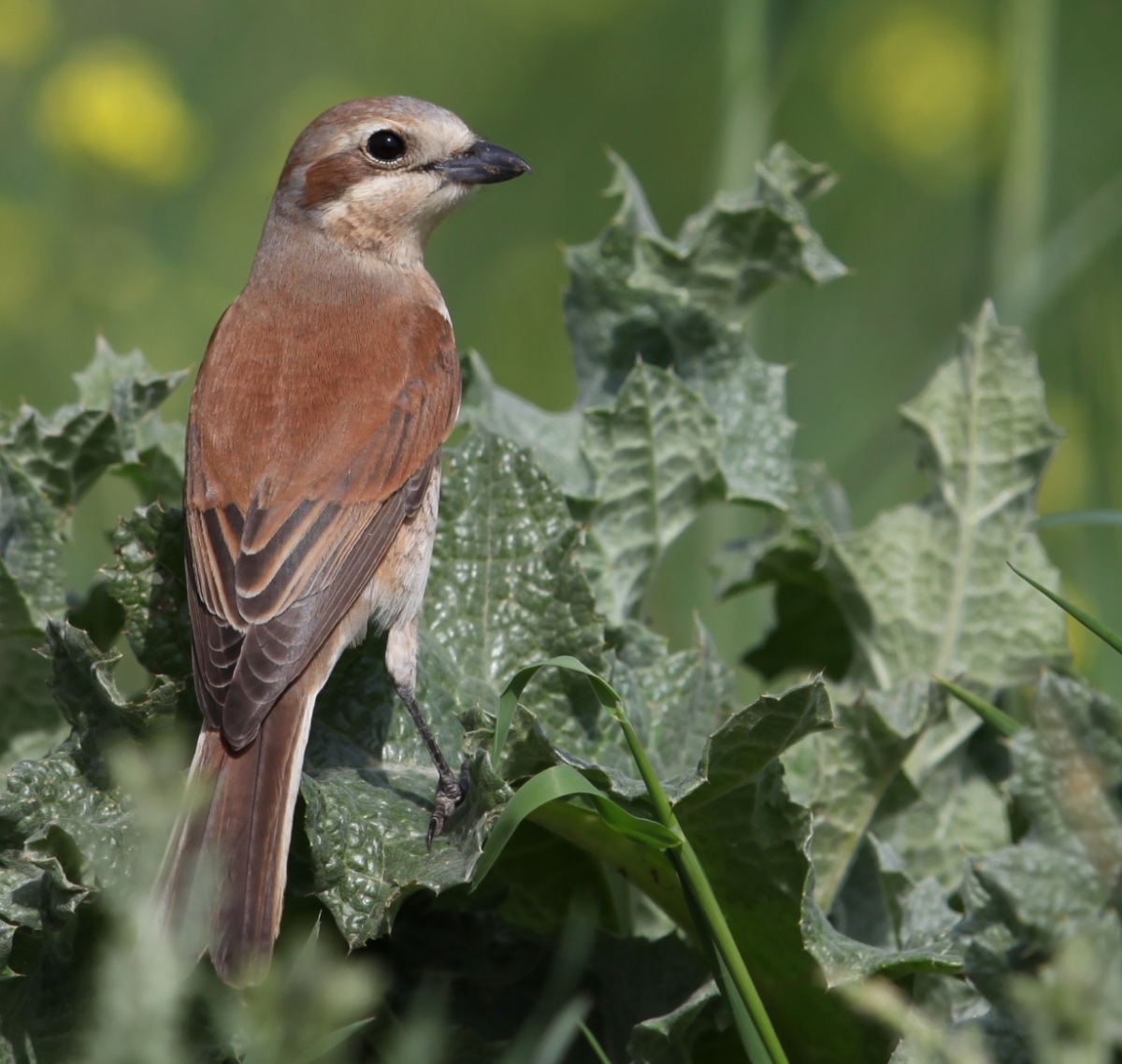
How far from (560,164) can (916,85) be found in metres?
1.96

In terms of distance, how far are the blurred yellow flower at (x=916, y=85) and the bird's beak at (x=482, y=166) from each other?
429 centimetres

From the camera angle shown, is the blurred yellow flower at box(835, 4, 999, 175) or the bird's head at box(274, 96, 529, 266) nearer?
the bird's head at box(274, 96, 529, 266)

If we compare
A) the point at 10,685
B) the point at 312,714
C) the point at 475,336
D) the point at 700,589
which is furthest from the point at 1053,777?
the point at 475,336

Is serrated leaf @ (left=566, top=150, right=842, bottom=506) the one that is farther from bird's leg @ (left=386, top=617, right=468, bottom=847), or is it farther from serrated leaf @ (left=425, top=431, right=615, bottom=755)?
bird's leg @ (left=386, top=617, right=468, bottom=847)

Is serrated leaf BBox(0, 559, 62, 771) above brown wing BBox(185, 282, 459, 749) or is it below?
below

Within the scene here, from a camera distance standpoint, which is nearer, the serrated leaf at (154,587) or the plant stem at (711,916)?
the plant stem at (711,916)

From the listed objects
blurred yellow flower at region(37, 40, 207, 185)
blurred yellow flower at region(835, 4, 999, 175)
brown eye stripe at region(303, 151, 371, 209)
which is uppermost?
blurred yellow flower at region(835, 4, 999, 175)

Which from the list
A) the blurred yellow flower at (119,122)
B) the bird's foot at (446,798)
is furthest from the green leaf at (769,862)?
the blurred yellow flower at (119,122)

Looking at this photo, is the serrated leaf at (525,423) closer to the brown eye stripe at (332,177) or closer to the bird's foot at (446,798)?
the brown eye stripe at (332,177)

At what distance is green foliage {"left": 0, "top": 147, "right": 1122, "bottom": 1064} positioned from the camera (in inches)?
83.7

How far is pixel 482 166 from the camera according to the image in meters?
4.06

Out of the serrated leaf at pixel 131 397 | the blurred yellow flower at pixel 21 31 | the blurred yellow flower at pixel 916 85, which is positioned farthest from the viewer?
the blurred yellow flower at pixel 916 85

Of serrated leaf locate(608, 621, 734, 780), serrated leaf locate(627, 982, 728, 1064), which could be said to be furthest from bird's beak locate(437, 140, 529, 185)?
serrated leaf locate(627, 982, 728, 1064)

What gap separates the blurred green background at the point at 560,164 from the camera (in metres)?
6.23
